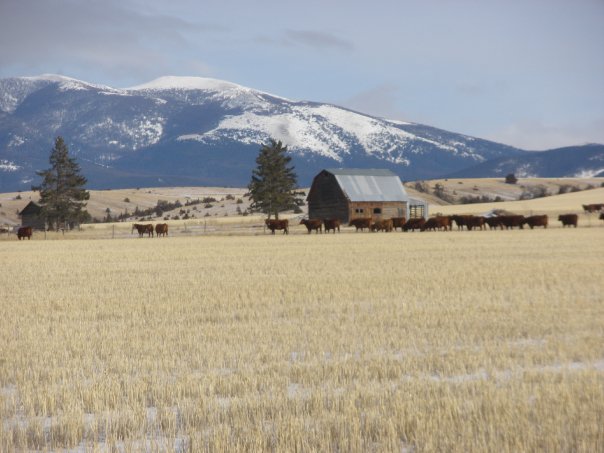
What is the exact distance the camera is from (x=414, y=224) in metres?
62.4

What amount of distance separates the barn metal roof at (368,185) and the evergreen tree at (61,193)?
89.6 ft

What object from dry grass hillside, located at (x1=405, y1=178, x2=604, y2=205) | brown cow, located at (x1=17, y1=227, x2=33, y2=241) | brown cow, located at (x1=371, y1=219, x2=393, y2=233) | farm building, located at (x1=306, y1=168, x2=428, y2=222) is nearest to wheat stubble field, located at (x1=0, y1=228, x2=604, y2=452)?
brown cow, located at (x1=371, y1=219, x2=393, y2=233)

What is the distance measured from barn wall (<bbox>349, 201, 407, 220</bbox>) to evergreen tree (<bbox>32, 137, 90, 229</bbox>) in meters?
28.2

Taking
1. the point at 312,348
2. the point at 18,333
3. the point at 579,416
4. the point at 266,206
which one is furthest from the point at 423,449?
the point at 266,206

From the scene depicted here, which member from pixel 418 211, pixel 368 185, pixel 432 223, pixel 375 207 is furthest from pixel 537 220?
pixel 418 211

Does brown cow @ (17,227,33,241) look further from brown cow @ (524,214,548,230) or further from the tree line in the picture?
brown cow @ (524,214,548,230)

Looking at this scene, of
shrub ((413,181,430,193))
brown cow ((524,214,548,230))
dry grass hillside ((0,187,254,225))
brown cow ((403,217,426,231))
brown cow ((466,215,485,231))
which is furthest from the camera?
shrub ((413,181,430,193))

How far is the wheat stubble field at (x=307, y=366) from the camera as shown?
676cm

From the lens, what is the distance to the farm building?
3068 inches

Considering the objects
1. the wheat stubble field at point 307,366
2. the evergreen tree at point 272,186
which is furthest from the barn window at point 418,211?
the wheat stubble field at point 307,366

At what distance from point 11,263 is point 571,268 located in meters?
21.7

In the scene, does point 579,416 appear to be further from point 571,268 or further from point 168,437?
point 571,268

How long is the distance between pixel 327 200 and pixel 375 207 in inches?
234

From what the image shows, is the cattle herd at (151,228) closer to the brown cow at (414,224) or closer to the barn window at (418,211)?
the brown cow at (414,224)
